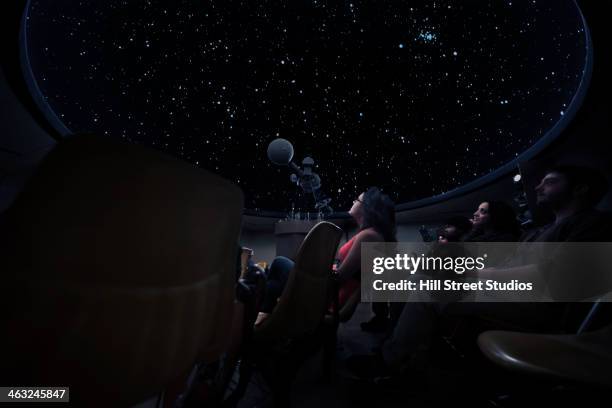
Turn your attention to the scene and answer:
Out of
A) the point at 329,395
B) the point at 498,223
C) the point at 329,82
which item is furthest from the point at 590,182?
the point at 329,82

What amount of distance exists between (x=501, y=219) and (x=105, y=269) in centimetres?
315

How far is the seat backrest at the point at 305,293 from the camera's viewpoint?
4.53ft

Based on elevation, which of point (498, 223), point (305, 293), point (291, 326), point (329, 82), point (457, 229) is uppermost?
point (329, 82)

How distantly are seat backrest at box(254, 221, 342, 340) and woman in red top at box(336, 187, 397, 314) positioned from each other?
752 mm

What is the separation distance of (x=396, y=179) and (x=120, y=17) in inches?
304

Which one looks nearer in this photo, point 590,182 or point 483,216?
point 590,182

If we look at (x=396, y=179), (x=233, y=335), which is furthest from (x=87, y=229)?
(x=396, y=179)

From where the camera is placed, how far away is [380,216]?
2.67 m

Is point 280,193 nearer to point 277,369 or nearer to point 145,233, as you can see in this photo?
point 277,369

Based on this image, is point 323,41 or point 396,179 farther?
point 396,179

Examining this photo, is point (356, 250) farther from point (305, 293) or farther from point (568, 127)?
point (568, 127)

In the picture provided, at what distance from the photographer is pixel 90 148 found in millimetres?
472

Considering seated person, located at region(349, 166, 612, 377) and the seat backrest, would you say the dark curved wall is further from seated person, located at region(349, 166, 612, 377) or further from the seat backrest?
the seat backrest

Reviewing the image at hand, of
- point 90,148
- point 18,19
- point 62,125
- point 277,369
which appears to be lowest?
point 277,369
